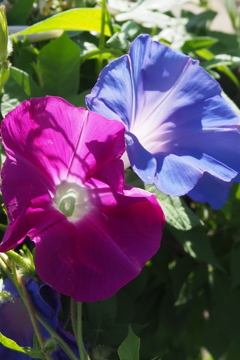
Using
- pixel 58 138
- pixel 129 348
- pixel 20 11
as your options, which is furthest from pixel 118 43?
pixel 129 348

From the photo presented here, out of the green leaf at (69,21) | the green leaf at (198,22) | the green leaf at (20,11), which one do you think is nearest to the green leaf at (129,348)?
the green leaf at (69,21)

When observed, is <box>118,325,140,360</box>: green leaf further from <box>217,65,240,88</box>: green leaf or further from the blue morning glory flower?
<box>217,65,240,88</box>: green leaf

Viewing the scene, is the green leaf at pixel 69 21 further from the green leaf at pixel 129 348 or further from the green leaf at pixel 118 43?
the green leaf at pixel 129 348

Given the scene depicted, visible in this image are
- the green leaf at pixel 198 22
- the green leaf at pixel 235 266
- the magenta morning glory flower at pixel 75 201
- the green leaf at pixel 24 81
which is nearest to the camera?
the magenta morning glory flower at pixel 75 201

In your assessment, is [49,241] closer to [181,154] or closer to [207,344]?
[181,154]

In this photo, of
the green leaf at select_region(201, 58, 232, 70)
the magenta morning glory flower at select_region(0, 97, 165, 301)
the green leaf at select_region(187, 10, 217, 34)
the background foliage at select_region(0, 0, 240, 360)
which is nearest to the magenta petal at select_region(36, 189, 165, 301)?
the magenta morning glory flower at select_region(0, 97, 165, 301)

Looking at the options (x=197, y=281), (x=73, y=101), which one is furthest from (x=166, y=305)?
(x=73, y=101)

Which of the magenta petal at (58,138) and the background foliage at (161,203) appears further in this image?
the background foliage at (161,203)
